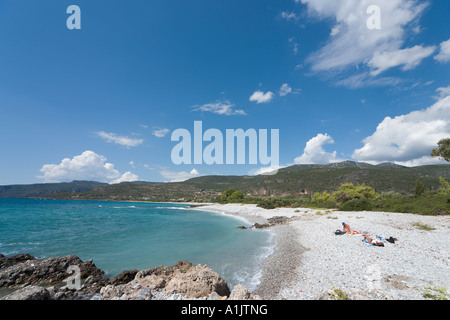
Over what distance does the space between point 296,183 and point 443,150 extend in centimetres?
6538

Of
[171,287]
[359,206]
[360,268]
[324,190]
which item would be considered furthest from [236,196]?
[171,287]

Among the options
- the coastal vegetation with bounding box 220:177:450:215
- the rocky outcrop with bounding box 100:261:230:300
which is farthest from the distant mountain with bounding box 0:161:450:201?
the rocky outcrop with bounding box 100:261:230:300

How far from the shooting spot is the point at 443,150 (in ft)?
69.7

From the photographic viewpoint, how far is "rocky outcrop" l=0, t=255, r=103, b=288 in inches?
360

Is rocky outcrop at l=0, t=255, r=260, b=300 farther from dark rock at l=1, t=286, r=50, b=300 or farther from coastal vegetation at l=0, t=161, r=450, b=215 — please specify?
coastal vegetation at l=0, t=161, r=450, b=215

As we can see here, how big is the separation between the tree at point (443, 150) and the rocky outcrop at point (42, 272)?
32.9m

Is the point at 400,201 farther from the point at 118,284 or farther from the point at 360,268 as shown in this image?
the point at 118,284

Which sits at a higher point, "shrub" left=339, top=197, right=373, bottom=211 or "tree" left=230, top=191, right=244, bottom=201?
"shrub" left=339, top=197, right=373, bottom=211

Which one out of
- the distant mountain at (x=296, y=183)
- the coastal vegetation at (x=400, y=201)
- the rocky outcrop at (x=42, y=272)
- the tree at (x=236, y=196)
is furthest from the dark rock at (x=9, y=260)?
the distant mountain at (x=296, y=183)

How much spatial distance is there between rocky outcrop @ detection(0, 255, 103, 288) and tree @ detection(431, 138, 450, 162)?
32.9 meters

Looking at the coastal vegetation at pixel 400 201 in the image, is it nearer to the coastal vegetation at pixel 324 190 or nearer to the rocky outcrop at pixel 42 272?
the coastal vegetation at pixel 324 190
